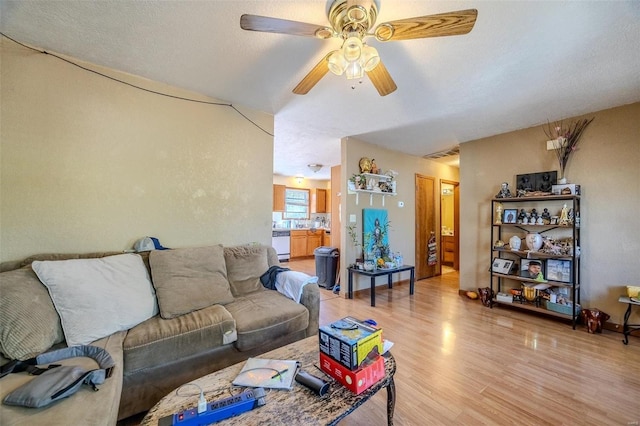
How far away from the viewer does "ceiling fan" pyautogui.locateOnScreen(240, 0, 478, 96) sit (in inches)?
49.9

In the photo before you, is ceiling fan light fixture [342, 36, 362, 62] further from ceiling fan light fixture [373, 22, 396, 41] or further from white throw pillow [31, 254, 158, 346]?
white throw pillow [31, 254, 158, 346]

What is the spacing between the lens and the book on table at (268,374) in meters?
1.12

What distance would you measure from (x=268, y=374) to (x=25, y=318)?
1.34m

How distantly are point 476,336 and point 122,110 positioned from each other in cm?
403

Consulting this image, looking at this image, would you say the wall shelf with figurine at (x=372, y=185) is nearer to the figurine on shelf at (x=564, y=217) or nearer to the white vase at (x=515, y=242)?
the white vase at (x=515, y=242)

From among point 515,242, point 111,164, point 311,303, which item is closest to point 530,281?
point 515,242

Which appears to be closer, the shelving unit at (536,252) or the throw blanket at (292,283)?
the throw blanket at (292,283)

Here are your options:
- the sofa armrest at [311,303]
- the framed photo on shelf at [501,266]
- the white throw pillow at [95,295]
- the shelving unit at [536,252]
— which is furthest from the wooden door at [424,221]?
the white throw pillow at [95,295]

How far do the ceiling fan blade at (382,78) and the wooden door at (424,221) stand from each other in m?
3.47

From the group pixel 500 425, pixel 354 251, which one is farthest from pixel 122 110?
pixel 500 425

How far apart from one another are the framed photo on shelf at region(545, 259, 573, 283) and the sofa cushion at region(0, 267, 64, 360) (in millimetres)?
4637

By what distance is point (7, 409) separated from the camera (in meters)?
0.94

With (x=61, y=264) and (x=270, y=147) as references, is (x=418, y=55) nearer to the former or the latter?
(x=270, y=147)

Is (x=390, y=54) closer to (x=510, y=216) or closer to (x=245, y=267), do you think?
(x=245, y=267)
